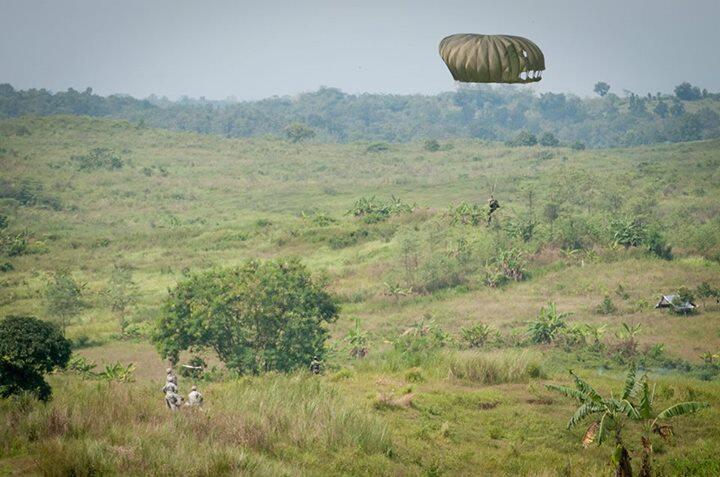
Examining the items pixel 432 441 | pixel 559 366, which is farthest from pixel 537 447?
pixel 559 366

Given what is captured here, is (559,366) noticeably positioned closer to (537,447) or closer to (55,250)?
(537,447)

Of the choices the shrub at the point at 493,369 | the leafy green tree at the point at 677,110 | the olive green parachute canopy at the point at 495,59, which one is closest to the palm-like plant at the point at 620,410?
the shrub at the point at 493,369

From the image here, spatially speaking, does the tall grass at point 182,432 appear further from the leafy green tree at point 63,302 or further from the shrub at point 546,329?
the leafy green tree at point 63,302

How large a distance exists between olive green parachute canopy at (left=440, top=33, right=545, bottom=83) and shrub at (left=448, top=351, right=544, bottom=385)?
29.3 ft

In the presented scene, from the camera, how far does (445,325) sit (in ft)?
144

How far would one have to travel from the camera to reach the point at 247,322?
35.1m

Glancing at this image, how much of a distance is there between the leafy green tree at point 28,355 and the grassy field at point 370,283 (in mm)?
1065

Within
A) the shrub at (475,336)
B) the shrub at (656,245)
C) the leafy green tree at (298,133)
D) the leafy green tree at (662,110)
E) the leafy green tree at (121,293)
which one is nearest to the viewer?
the shrub at (475,336)

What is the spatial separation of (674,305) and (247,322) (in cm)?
2239

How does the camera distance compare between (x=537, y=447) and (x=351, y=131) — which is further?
(x=351, y=131)

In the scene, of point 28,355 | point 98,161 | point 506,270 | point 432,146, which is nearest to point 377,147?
point 432,146

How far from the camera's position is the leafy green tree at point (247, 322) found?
34.2m

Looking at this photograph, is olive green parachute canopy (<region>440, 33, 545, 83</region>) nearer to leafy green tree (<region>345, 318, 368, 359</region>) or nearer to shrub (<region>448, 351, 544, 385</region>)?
shrub (<region>448, 351, 544, 385</region>)

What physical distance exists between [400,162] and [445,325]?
244 ft
